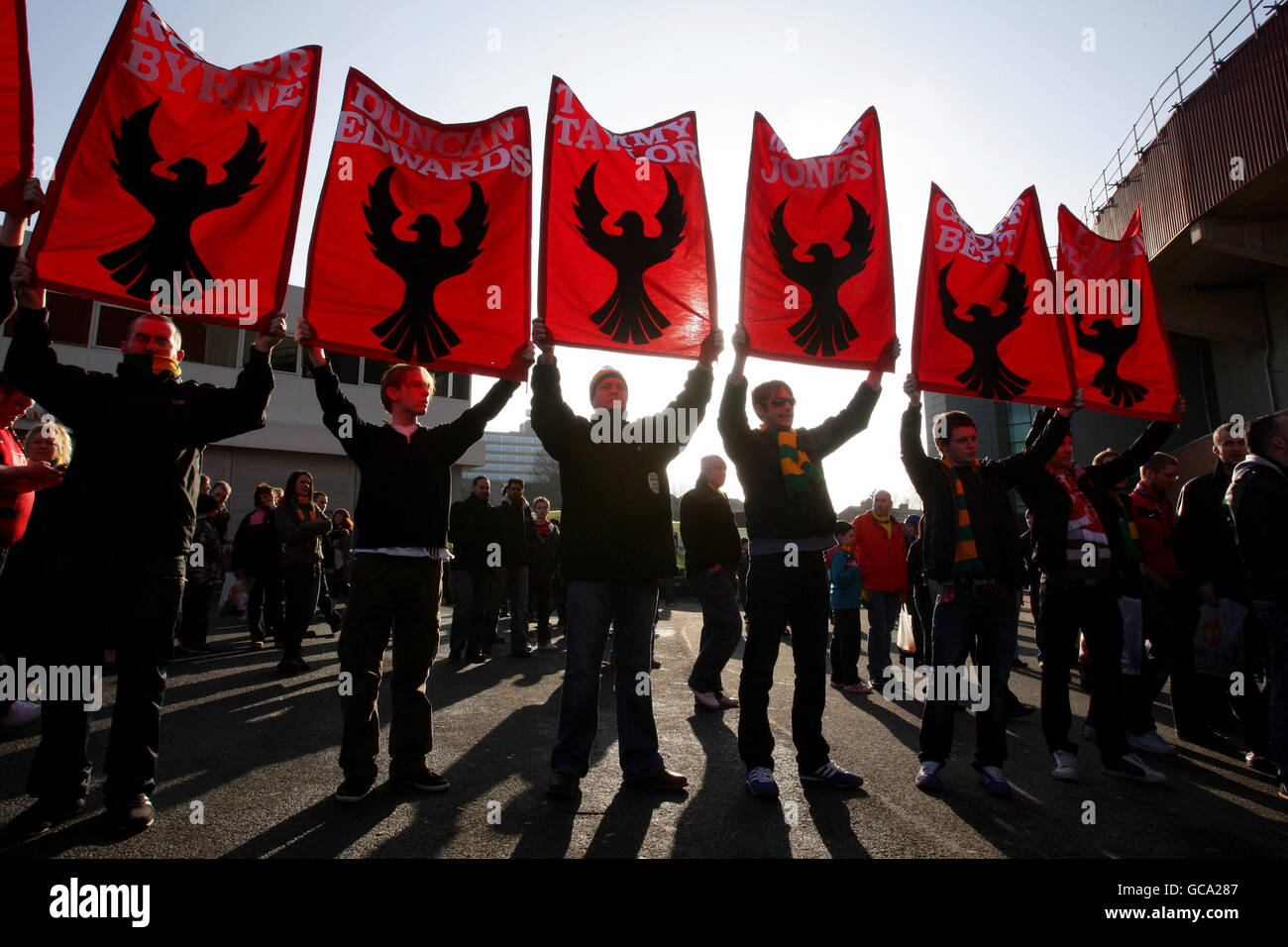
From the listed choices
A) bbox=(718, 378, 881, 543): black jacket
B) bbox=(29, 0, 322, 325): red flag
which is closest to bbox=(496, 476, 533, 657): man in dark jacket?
bbox=(29, 0, 322, 325): red flag

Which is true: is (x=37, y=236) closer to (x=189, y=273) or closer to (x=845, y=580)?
(x=189, y=273)

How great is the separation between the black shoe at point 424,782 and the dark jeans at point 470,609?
474 centimetres

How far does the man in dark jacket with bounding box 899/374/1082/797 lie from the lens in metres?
3.95

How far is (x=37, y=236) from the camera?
3600 millimetres

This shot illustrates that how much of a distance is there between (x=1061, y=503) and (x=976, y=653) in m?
1.14

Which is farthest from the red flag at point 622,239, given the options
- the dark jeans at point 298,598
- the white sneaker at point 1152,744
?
the dark jeans at point 298,598

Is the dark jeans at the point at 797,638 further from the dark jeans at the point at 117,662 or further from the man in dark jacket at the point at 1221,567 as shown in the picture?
the man in dark jacket at the point at 1221,567

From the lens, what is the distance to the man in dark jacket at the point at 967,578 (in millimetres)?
3945

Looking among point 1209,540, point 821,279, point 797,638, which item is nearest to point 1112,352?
point 1209,540

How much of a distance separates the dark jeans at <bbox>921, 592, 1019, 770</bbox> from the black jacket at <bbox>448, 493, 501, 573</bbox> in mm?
5594

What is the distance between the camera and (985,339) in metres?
5.61

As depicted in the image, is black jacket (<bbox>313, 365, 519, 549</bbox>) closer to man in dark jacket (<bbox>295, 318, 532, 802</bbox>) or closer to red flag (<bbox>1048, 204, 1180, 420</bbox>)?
man in dark jacket (<bbox>295, 318, 532, 802</bbox>)

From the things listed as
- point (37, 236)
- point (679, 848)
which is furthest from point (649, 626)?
point (37, 236)
